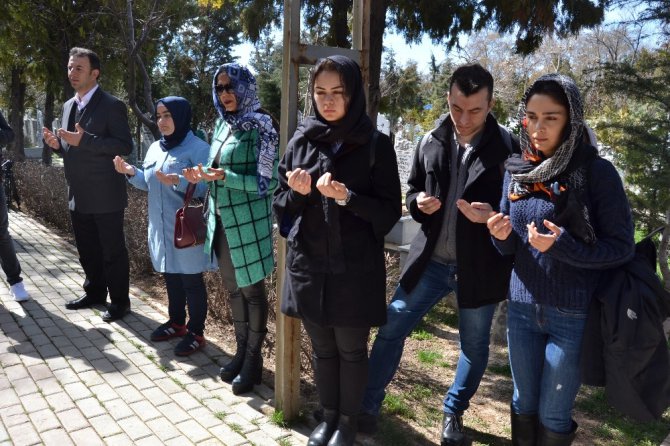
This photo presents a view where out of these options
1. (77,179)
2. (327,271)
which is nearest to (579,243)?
(327,271)

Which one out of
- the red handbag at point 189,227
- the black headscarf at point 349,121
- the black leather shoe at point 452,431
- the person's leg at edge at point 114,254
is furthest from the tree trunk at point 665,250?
the person's leg at edge at point 114,254

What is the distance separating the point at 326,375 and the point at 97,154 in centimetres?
274

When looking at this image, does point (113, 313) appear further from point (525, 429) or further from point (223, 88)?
point (525, 429)

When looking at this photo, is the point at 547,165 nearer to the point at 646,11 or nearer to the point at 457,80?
the point at 457,80

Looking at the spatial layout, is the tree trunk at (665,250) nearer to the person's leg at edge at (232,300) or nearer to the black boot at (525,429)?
the black boot at (525,429)

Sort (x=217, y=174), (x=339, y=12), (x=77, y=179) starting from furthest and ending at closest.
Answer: (x=339, y=12), (x=77, y=179), (x=217, y=174)

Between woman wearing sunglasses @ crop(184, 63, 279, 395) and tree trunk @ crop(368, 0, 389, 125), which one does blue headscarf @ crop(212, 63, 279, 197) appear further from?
tree trunk @ crop(368, 0, 389, 125)

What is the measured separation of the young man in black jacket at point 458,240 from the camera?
2.48 meters

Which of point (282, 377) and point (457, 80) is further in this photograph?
point (282, 377)

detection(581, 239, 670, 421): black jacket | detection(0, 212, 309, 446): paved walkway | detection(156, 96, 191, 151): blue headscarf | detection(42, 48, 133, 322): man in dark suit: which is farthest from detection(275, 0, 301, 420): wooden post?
detection(42, 48, 133, 322): man in dark suit

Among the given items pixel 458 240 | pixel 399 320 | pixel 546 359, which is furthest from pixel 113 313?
pixel 546 359

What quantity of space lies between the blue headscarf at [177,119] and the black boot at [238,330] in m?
1.11

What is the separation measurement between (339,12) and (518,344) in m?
5.41

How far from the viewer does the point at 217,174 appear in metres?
2.89
